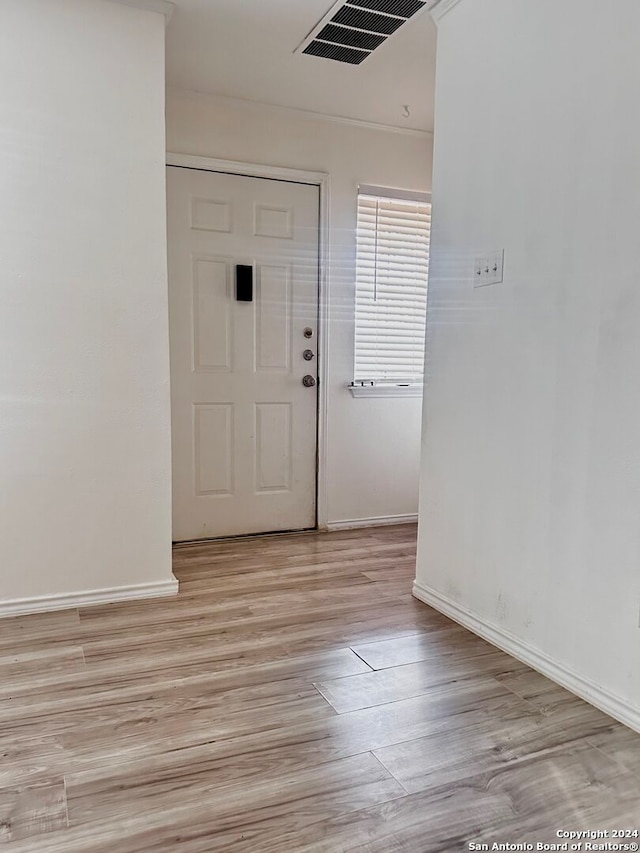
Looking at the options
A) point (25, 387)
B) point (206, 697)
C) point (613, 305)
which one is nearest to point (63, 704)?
point (206, 697)

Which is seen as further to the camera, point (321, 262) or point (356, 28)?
point (321, 262)

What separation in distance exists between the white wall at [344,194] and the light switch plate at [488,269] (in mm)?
1448

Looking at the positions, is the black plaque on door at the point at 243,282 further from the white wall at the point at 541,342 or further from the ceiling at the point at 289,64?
the white wall at the point at 541,342

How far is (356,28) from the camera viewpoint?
2551 millimetres

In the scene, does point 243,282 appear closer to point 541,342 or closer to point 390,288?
point 390,288

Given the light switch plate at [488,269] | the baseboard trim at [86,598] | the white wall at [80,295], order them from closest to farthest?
the light switch plate at [488,269] → the white wall at [80,295] → the baseboard trim at [86,598]

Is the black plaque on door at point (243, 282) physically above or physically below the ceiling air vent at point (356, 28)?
below

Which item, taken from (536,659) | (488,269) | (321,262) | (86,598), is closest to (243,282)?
(321,262)

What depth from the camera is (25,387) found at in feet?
7.74

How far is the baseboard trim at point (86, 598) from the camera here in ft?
7.89

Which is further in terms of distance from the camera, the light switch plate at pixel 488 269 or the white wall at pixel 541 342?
the light switch plate at pixel 488 269

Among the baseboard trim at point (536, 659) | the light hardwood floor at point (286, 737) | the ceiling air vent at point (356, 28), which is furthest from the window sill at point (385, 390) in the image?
the ceiling air vent at point (356, 28)

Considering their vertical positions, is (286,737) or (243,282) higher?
(243,282)

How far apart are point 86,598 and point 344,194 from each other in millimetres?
2580
